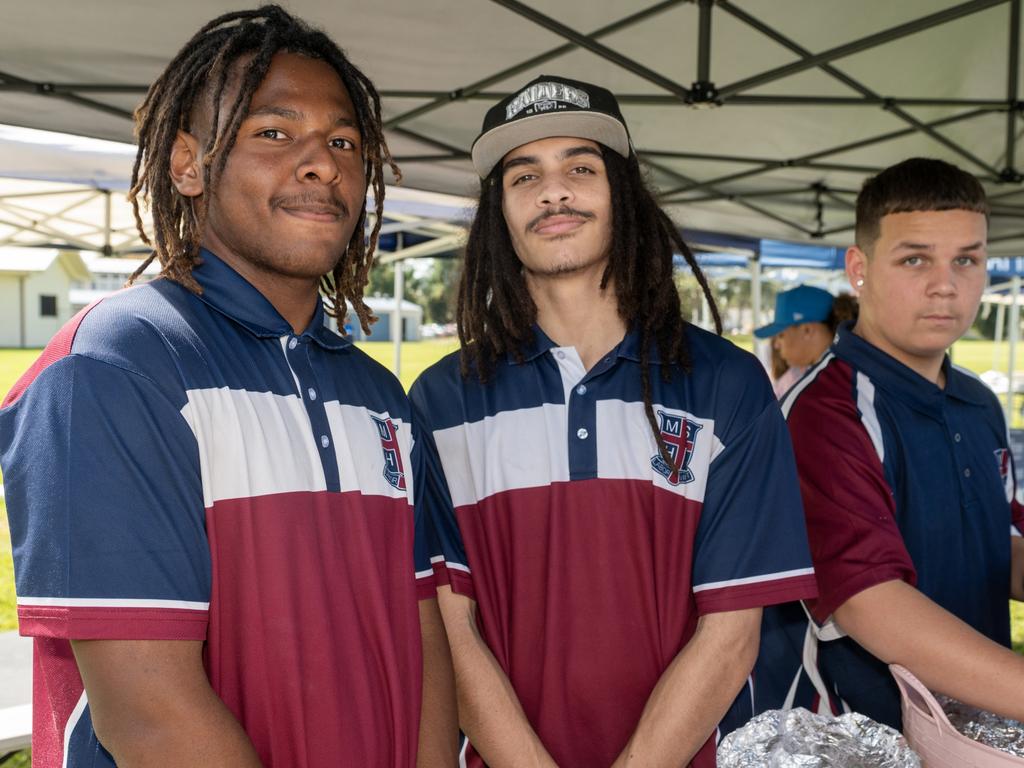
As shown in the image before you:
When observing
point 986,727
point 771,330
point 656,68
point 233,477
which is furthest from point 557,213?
point 771,330

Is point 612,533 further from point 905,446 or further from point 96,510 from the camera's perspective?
Result: point 96,510

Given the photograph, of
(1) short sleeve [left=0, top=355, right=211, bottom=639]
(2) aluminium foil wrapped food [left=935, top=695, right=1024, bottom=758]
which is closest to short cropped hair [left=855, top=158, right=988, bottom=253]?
(2) aluminium foil wrapped food [left=935, top=695, right=1024, bottom=758]

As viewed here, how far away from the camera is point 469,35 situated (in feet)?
10.4

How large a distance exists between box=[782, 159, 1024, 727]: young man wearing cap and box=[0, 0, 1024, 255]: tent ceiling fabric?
930 millimetres

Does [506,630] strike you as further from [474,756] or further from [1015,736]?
[1015,736]

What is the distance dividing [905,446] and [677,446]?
52 cm

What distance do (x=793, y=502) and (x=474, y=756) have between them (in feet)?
2.55

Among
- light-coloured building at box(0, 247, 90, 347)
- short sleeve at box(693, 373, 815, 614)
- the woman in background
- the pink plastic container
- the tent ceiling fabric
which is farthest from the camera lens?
light-coloured building at box(0, 247, 90, 347)

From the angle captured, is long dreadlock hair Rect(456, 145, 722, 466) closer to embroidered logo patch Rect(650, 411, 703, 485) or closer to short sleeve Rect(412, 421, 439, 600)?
embroidered logo patch Rect(650, 411, 703, 485)

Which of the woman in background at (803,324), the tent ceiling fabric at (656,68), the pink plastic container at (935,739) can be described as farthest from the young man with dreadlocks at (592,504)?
the woman in background at (803,324)

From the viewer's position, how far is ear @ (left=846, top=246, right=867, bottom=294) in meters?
1.99

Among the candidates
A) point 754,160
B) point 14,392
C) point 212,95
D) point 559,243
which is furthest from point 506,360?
point 754,160

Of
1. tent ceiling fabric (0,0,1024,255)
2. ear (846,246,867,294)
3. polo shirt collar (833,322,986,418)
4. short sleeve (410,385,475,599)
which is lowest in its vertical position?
short sleeve (410,385,475,599)

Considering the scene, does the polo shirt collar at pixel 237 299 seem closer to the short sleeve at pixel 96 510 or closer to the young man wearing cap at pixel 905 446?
the short sleeve at pixel 96 510
